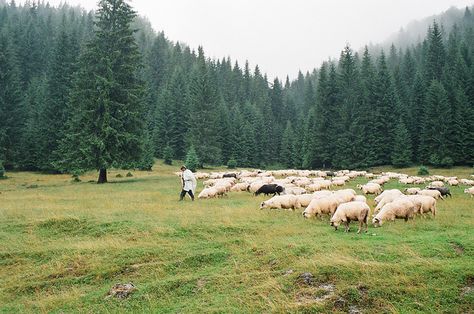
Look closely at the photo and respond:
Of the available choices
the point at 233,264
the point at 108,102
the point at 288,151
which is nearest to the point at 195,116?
the point at 288,151

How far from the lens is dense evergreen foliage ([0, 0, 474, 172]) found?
3319 cm

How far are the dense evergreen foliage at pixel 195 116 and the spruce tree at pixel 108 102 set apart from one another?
0.34ft

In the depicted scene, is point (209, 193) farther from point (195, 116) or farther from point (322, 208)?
point (195, 116)

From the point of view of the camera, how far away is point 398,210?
1298cm

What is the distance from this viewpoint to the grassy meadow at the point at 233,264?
6.57 meters

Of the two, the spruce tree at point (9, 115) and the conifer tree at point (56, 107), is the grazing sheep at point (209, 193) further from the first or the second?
the spruce tree at point (9, 115)

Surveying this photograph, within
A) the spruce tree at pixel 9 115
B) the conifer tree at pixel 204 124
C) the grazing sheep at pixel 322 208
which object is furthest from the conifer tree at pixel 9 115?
the grazing sheep at pixel 322 208

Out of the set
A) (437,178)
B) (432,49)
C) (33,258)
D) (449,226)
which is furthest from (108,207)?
(432,49)

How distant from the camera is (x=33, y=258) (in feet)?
33.6

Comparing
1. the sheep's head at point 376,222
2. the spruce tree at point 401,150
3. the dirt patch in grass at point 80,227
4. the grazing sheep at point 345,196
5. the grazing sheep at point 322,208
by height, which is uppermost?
the spruce tree at point 401,150

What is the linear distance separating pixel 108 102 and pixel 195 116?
38.5 metres

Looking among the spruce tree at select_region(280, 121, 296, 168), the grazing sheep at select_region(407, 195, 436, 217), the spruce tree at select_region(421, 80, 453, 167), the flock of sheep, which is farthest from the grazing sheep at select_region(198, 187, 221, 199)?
the spruce tree at select_region(280, 121, 296, 168)

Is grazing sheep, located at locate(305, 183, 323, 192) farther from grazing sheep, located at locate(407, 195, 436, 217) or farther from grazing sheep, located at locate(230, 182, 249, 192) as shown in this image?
grazing sheep, located at locate(407, 195, 436, 217)

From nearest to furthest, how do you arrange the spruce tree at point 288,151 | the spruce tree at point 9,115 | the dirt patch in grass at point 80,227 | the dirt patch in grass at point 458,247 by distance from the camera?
1. the dirt patch in grass at point 458,247
2. the dirt patch in grass at point 80,227
3. the spruce tree at point 9,115
4. the spruce tree at point 288,151
